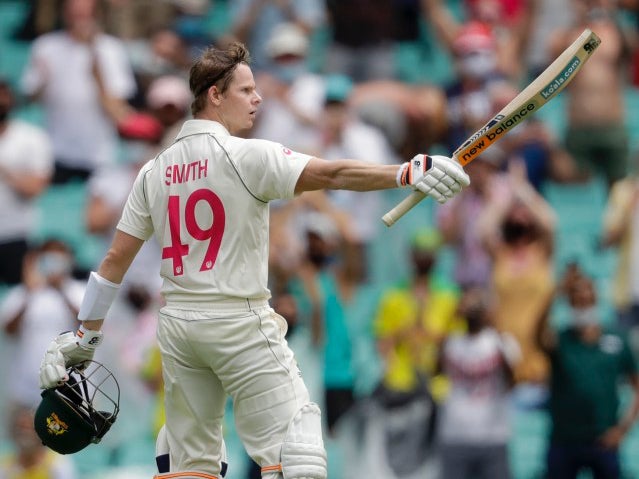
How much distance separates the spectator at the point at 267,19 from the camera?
14.5 meters

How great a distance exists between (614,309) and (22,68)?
7102 millimetres

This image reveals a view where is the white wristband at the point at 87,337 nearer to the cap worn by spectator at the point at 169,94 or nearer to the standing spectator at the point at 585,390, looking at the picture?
the standing spectator at the point at 585,390

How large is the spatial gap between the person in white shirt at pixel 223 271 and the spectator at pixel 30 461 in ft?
11.7

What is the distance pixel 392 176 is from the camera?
6547 millimetres

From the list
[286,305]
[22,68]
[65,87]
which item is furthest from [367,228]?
[22,68]

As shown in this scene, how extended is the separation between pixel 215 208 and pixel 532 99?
1527 millimetres

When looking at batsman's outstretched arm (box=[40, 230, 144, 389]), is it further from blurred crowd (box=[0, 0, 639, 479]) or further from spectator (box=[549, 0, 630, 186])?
spectator (box=[549, 0, 630, 186])

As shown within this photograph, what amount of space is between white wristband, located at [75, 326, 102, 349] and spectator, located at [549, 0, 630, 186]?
690cm

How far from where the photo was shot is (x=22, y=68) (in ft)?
52.5

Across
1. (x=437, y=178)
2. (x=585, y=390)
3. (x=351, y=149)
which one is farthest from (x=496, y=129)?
(x=351, y=149)

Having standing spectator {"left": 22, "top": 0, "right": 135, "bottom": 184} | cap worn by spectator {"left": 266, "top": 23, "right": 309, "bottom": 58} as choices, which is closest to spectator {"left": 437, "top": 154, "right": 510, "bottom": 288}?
cap worn by spectator {"left": 266, "top": 23, "right": 309, "bottom": 58}

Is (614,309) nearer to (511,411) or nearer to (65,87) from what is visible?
(511,411)

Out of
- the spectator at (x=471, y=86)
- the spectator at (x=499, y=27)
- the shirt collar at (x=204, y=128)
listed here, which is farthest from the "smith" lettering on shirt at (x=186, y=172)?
the spectator at (x=499, y=27)

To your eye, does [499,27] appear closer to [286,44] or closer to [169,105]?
[286,44]
